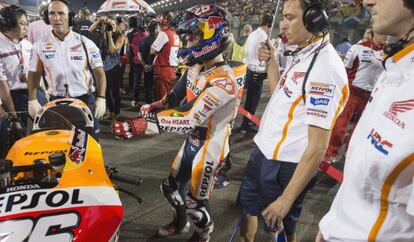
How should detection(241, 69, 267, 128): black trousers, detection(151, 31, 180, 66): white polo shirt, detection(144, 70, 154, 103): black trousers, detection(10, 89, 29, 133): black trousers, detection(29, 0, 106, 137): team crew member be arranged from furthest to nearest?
detection(144, 70, 154, 103): black trousers
detection(151, 31, 180, 66): white polo shirt
detection(241, 69, 267, 128): black trousers
detection(10, 89, 29, 133): black trousers
detection(29, 0, 106, 137): team crew member

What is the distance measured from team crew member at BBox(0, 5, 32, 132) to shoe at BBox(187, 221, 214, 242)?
277 cm

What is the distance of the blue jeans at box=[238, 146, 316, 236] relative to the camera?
82.1 inches

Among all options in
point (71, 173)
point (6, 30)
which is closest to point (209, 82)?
point (71, 173)

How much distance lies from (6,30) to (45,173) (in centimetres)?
353

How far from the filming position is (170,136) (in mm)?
6422

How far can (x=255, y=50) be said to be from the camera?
690 centimetres

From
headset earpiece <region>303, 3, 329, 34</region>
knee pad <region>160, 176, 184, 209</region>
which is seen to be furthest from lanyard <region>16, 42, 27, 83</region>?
headset earpiece <region>303, 3, 329, 34</region>

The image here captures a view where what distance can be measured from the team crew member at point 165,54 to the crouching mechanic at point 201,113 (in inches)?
163

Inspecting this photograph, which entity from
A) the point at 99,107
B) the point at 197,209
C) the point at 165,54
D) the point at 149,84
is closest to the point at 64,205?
the point at 197,209

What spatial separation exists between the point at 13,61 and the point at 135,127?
114 inches

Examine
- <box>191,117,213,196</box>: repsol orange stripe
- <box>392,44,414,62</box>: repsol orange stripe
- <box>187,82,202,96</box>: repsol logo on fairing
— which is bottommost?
<box>191,117,213,196</box>: repsol orange stripe

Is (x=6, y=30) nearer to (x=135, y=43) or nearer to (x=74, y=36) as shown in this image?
(x=74, y=36)

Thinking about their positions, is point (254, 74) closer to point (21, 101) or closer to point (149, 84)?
point (149, 84)

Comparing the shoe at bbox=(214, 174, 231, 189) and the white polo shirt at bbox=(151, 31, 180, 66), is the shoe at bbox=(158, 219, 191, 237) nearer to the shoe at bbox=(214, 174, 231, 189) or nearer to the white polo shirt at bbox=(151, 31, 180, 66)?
the shoe at bbox=(214, 174, 231, 189)
